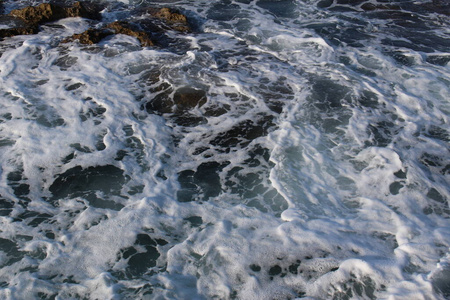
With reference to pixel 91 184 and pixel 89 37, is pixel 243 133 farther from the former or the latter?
pixel 89 37

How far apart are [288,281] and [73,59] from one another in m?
5.97

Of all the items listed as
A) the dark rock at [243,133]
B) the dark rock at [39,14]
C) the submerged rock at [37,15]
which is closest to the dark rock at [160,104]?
the dark rock at [243,133]

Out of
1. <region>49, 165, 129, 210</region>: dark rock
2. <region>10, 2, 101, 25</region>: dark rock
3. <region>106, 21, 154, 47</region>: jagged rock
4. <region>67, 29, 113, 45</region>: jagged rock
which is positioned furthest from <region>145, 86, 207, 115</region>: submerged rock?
<region>10, 2, 101, 25</region>: dark rock

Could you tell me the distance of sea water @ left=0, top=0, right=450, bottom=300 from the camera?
361 centimetres

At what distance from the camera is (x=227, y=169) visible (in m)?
5.03

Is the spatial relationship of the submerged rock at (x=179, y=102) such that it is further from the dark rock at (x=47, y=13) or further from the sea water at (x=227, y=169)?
the dark rock at (x=47, y=13)

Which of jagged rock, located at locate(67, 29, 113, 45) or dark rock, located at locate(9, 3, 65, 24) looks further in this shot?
dark rock, located at locate(9, 3, 65, 24)

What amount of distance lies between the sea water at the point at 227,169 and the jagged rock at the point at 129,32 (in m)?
0.21

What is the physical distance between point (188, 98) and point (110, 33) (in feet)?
10.9

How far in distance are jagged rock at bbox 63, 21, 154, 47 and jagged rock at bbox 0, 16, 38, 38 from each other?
3.72ft

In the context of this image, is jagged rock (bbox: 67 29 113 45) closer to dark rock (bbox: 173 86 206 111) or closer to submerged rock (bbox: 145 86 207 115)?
submerged rock (bbox: 145 86 207 115)

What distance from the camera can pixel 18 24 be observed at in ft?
29.7

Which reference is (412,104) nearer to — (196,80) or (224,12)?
(196,80)

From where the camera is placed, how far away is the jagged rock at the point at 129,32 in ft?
26.8
